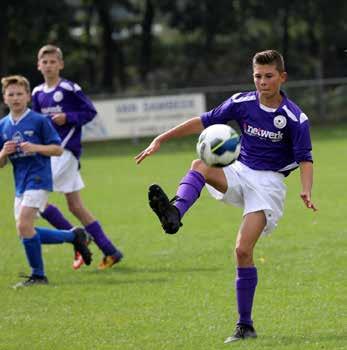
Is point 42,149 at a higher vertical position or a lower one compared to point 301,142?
lower

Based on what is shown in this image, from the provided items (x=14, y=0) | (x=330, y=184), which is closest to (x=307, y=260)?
(x=330, y=184)

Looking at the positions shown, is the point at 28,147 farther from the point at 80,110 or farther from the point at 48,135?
the point at 80,110

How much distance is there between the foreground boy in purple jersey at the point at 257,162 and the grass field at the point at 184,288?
0.48 meters

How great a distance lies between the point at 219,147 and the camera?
580 cm

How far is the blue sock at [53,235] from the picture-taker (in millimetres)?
8961

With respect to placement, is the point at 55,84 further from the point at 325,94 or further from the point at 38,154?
the point at 325,94

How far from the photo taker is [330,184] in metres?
15.4

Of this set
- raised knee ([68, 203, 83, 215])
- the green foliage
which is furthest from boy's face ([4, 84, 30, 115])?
the green foliage

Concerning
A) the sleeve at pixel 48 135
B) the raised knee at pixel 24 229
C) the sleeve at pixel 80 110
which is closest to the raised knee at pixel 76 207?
the sleeve at pixel 80 110

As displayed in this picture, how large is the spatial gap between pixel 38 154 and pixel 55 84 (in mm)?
1352

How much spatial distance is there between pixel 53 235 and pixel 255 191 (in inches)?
128

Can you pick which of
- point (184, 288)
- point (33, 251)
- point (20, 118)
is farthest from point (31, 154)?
point (184, 288)

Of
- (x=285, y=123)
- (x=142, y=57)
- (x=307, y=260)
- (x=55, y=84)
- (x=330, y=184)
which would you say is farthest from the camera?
(x=142, y=57)

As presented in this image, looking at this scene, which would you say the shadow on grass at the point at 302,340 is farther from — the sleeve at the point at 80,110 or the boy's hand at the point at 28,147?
the sleeve at the point at 80,110
